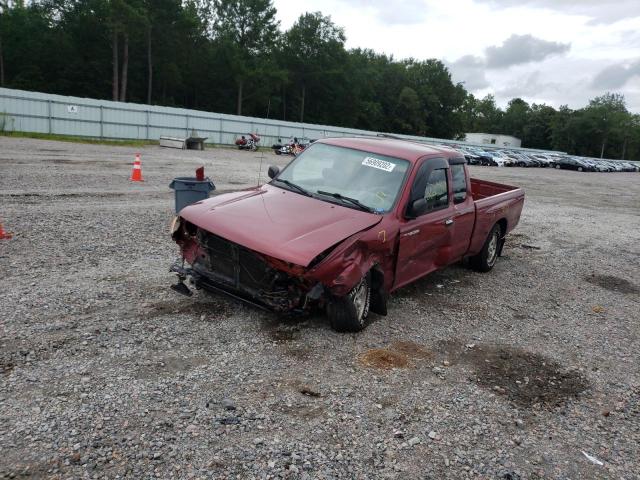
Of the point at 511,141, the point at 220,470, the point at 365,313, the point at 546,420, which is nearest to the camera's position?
the point at 220,470

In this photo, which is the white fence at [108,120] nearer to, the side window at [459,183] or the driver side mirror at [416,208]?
the side window at [459,183]

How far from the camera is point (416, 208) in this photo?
525cm

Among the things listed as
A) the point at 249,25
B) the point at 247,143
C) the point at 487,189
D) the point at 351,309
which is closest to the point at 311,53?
the point at 249,25

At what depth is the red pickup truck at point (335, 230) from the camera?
446cm

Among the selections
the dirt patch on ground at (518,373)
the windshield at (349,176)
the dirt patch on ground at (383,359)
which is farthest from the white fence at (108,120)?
the dirt patch on ground at (518,373)

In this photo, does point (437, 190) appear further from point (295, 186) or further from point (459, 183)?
point (295, 186)

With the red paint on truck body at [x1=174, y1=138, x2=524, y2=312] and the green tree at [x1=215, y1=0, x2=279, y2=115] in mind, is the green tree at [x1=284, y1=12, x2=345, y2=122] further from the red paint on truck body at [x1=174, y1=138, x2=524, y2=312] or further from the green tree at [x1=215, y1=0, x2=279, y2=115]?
the red paint on truck body at [x1=174, y1=138, x2=524, y2=312]

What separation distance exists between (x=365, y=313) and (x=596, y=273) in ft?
17.8

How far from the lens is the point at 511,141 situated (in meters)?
123

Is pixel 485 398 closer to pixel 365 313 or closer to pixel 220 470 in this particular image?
pixel 365 313

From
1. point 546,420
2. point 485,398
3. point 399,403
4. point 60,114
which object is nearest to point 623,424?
point 546,420

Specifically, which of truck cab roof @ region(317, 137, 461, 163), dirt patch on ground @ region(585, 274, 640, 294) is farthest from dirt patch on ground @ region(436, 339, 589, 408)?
dirt patch on ground @ region(585, 274, 640, 294)

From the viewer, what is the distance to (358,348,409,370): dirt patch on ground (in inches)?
173

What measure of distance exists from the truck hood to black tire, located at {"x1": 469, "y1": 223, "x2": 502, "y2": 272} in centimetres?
326
